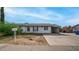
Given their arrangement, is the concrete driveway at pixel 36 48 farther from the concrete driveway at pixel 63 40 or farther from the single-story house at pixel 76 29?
the single-story house at pixel 76 29

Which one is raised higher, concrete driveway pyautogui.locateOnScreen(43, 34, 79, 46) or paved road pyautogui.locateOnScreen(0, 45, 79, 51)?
concrete driveway pyautogui.locateOnScreen(43, 34, 79, 46)

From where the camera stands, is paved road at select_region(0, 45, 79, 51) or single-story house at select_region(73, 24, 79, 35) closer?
paved road at select_region(0, 45, 79, 51)

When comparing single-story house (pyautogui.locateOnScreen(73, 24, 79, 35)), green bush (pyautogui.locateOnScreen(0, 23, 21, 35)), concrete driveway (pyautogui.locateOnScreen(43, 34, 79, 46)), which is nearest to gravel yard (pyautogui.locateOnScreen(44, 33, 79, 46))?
concrete driveway (pyautogui.locateOnScreen(43, 34, 79, 46))

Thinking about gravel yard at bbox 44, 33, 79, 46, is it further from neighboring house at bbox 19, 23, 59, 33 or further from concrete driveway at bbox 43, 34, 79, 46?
neighboring house at bbox 19, 23, 59, 33

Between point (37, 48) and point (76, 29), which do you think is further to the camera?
point (76, 29)

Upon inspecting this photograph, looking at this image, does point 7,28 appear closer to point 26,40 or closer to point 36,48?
point 26,40

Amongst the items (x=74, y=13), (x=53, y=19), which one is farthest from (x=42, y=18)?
(x=74, y=13)

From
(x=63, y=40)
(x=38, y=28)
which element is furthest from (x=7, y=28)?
(x=63, y=40)

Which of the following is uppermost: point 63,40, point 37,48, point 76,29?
point 76,29

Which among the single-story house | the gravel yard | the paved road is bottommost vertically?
the paved road

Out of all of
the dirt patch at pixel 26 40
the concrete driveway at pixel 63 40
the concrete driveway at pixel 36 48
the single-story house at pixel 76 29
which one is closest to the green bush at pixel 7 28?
the dirt patch at pixel 26 40

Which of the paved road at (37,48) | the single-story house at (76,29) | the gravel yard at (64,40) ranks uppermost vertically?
the single-story house at (76,29)

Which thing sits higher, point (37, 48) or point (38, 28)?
point (38, 28)
